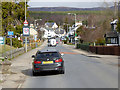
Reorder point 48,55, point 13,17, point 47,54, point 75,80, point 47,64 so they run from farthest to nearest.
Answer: point 13,17 < point 47,54 < point 48,55 < point 47,64 < point 75,80

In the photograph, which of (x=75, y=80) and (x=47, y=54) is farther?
(x=47, y=54)

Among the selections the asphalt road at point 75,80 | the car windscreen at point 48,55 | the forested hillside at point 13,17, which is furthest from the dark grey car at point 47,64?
the forested hillside at point 13,17

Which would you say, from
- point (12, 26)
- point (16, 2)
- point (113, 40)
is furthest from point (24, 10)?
point (113, 40)

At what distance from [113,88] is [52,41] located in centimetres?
6876

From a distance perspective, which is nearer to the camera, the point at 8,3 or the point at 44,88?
the point at 44,88

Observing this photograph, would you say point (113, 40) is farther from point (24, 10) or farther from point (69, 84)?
point (69, 84)

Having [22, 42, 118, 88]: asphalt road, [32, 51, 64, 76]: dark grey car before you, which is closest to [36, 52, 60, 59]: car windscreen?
[32, 51, 64, 76]: dark grey car

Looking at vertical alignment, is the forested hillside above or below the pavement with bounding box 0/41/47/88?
above

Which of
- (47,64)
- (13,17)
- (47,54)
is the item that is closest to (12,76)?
(47,64)

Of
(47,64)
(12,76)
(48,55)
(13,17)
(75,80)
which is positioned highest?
(13,17)

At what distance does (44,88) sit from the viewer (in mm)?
10477

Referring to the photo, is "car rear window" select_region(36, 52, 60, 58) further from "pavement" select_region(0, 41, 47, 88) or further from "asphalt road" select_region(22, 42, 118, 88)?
"pavement" select_region(0, 41, 47, 88)

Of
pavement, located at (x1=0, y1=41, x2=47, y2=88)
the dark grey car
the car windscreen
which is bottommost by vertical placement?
pavement, located at (x1=0, y1=41, x2=47, y2=88)

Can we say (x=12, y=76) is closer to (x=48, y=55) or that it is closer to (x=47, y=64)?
(x=47, y=64)
